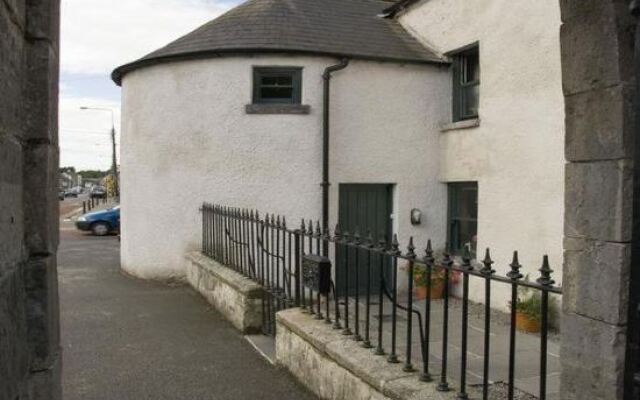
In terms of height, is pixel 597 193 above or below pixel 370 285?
above

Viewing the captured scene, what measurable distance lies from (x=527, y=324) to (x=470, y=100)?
416 cm

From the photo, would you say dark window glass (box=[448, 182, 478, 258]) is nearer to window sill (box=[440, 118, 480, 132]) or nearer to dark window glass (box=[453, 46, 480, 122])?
window sill (box=[440, 118, 480, 132])

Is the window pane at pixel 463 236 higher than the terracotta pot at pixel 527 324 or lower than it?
higher

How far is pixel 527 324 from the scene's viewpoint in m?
7.55

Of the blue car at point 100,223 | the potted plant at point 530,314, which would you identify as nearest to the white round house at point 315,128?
the potted plant at point 530,314

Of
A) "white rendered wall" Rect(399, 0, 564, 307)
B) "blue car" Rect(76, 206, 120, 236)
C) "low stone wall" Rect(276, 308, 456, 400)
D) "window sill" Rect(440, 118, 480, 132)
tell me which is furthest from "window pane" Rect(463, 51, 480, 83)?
"blue car" Rect(76, 206, 120, 236)

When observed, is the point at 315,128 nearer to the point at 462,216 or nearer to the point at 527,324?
the point at 462,216

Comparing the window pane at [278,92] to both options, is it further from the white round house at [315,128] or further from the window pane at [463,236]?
the window pane at [463,236]

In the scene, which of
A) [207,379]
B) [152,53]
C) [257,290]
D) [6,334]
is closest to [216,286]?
[257,290]

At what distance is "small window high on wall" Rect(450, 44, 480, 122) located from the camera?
996cm

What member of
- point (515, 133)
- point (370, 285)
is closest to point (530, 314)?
point (370, 285)

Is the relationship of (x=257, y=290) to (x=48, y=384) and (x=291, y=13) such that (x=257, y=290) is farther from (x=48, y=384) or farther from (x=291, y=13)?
(x=291, y=13)

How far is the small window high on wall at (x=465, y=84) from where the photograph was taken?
9.96 m

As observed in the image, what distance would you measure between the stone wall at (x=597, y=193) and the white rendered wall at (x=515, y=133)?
15.9 feet
